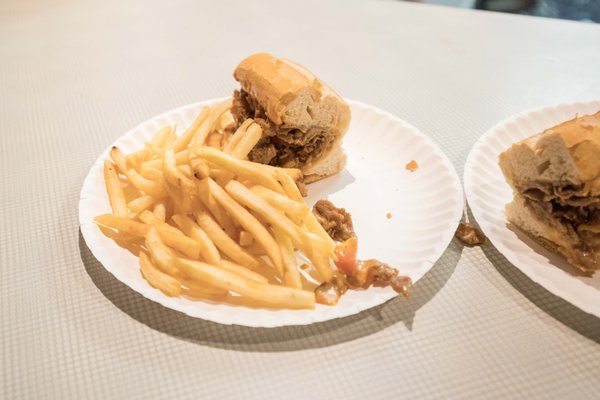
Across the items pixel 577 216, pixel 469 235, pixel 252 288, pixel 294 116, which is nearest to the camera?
pixel 252 288

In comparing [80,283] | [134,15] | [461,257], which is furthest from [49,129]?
[461,257]

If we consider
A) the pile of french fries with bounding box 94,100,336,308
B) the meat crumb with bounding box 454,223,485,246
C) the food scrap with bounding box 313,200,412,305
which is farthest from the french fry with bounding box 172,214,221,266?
the meat crumb with bounding box 454,223,485,246

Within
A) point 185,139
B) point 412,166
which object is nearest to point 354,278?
point 412,166

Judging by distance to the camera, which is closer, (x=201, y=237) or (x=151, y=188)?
(x=201, y=237)

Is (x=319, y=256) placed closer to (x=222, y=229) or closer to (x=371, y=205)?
(x=222, y=229)

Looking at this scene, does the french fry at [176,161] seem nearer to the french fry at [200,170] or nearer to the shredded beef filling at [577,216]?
the french fry at [200,170]

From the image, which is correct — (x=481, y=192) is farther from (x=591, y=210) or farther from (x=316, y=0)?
(x=316, y=0)
